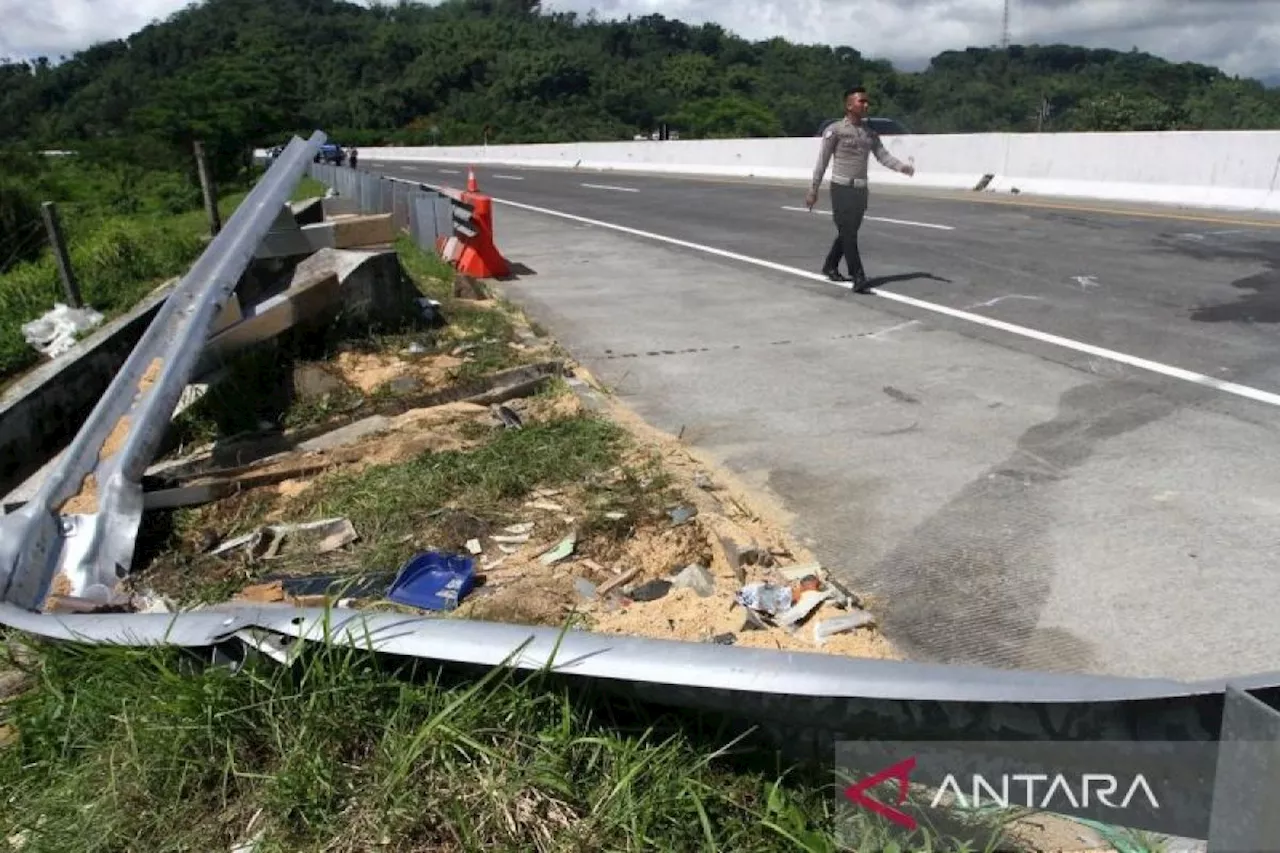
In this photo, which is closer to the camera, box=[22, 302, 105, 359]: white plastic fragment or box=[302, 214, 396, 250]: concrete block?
box=[302, 214, 396, 250]: concrete block

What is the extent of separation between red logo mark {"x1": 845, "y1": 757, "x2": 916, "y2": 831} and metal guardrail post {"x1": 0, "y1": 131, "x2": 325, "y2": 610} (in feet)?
10.0

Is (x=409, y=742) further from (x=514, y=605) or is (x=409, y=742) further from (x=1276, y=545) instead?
(x=1276, y=545)

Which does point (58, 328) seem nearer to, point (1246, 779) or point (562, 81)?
point (1246, 779)

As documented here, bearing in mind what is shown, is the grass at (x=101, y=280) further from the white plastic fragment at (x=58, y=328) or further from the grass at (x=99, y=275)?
the white plastic fragment at (x=58, y=328)

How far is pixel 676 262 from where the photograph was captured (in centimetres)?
1232

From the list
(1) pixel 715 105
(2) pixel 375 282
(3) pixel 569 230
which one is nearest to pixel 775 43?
(1) pixel 715 105

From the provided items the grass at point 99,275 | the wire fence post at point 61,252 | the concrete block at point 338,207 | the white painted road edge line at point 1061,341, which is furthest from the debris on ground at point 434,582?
the concrete block at point 338,207

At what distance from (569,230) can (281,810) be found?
1457cm

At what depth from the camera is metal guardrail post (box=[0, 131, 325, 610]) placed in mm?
3904

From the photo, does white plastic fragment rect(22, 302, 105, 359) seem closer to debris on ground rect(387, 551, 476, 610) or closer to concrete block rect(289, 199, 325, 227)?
concrete block rect(289, 199, 325, 227)

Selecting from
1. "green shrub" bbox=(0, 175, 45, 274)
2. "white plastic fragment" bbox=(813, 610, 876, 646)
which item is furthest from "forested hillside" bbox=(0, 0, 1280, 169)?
"white plastic fragment" bbox=(813, 610, 876, 646)

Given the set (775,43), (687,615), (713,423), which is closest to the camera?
(687,615)

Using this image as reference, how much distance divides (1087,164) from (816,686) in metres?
19.7

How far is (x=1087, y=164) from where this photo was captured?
19016 mm
